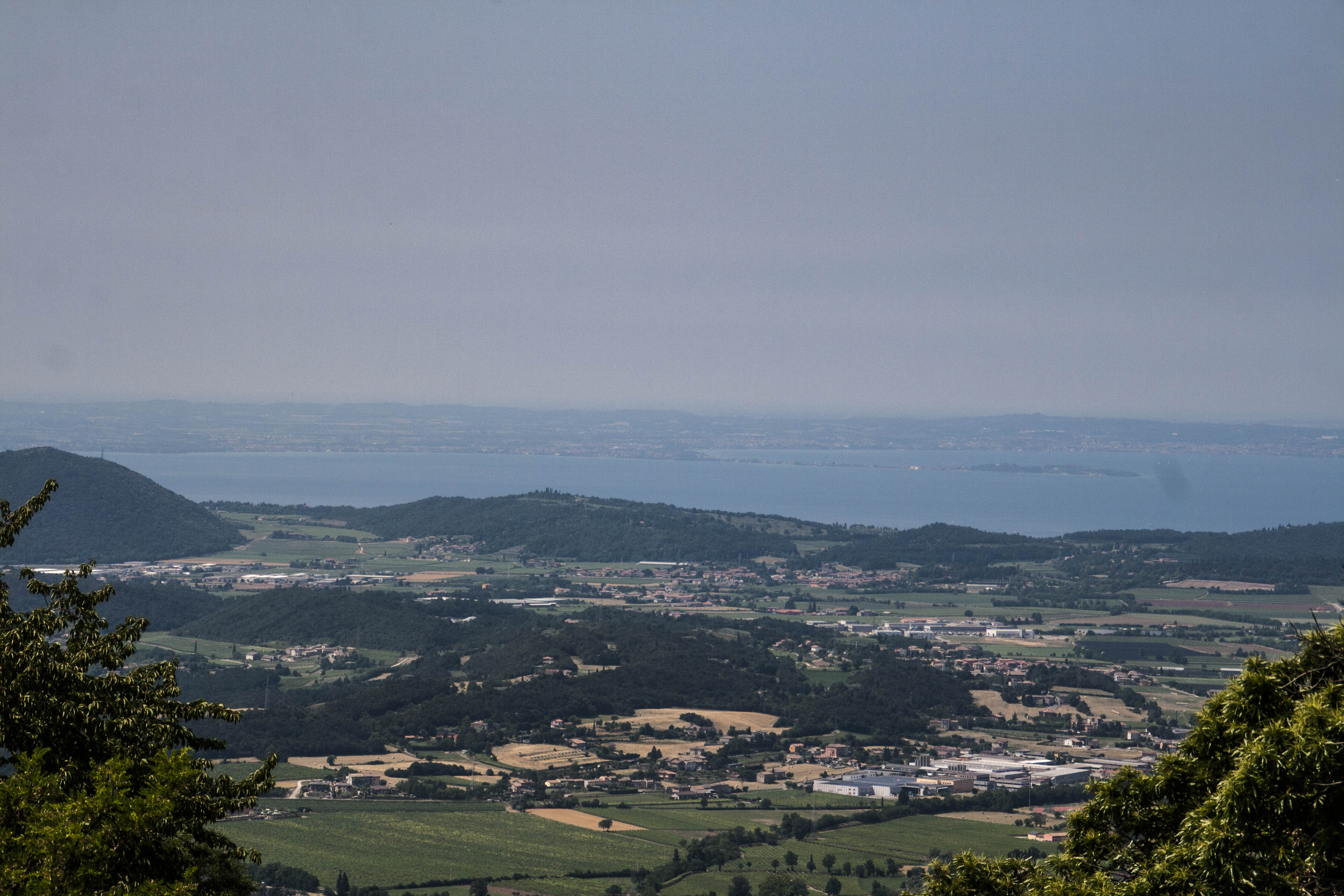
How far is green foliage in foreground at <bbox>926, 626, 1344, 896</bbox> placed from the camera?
28.1 feet

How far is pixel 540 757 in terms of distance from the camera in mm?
57125

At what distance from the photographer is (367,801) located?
4819 centimetres

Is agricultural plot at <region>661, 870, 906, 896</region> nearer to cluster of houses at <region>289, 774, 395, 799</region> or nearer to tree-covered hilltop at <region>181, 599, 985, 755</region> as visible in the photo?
cluster of houses at <region>289, 774, 395, 799</region>

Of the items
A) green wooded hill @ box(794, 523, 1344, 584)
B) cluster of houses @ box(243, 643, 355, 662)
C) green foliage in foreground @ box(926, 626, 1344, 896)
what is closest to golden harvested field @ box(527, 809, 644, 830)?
green foliage in foreground @ box(926, 626, 1344, 896)

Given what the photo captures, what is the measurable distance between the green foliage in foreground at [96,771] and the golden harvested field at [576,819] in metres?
31.4

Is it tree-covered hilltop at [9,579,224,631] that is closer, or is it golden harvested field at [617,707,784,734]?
golden harvested field at [617,707,784,734]

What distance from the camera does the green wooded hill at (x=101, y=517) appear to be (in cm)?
10875

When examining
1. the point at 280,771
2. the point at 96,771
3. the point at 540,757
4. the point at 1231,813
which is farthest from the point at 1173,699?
the point at 96,771

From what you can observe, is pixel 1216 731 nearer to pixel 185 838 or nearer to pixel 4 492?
pixel 185 838

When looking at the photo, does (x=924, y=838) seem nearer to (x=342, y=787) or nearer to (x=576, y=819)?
(x=576, y=819)

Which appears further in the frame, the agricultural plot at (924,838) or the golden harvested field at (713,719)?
the golden harvested field at (713,719)

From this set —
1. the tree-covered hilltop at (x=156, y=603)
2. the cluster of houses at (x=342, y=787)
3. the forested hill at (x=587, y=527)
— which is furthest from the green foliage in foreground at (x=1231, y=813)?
the forested hill at (x=587, y=527)

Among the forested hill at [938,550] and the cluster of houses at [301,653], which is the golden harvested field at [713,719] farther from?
the forested hill at [938,550]

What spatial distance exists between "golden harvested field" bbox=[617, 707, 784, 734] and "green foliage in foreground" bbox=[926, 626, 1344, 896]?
53326 millimetres
